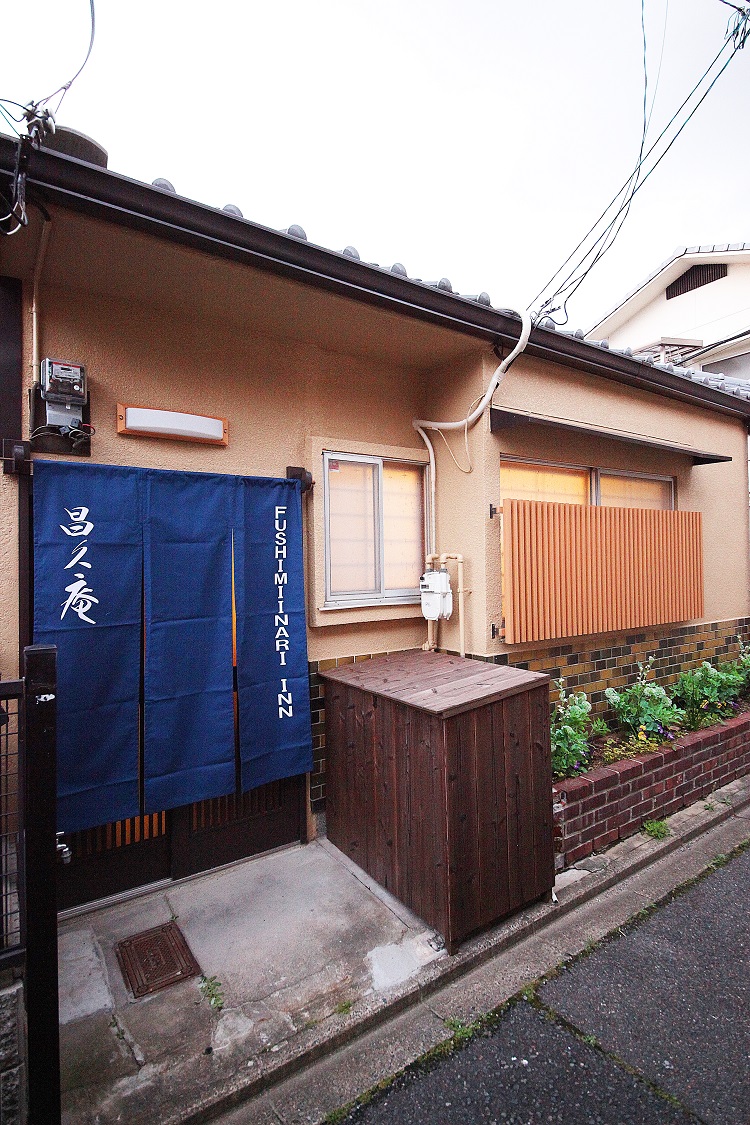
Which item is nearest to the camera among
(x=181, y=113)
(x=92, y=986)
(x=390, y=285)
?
(x=92, y=986)

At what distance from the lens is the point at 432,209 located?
8.48 metres

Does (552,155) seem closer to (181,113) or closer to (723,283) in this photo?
(181,113)

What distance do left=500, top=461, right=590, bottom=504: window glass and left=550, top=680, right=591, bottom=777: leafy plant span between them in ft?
5.78

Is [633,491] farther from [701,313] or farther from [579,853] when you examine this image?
[701,313]

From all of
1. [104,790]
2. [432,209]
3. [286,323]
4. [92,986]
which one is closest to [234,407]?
[286,323]

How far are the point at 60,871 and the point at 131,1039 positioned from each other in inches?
48.5

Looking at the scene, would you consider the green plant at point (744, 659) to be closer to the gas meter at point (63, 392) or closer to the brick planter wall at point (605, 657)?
the brick planter wall at point (605, 657)

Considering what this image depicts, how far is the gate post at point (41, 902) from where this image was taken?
6.26ft

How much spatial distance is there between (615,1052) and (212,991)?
1944mm

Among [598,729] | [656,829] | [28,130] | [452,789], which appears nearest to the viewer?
[28,130]

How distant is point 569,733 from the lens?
4328 millimetres

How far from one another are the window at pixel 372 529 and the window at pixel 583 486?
2.84ft

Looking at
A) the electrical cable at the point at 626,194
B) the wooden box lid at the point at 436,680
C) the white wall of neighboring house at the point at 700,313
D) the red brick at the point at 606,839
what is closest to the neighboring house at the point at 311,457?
the wooden box lid at the point at 436,680

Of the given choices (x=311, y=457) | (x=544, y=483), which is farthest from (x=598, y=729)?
(x=311, y=457)
